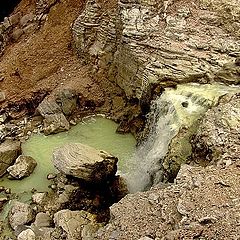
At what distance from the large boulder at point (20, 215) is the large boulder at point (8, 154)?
5.32 feet

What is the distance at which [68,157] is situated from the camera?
10.9 metres

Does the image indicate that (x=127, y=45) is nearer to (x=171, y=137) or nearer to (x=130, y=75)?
(x=130, y=75)

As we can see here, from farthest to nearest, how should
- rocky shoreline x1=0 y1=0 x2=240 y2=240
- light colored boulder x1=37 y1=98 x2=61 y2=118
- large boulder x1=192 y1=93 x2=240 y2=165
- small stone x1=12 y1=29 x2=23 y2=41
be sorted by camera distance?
1. small stone x1=12 y1=29 x2=23 y2=41
2. light colored boulder x1=37 y1=98 x2=61 y2=118
3. large boulder x1=192 y1=93 x2=240 y2=165
4. rocky shoreline x1=0 y1=0 x2=240 y2=240

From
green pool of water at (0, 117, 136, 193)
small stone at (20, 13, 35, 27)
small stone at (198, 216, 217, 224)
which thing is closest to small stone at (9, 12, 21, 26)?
small stone at (20, 13, 35, 27)

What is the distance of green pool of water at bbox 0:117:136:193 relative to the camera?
1192 centimetres

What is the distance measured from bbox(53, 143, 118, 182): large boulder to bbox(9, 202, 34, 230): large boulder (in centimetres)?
118

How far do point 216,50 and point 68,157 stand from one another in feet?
14.5

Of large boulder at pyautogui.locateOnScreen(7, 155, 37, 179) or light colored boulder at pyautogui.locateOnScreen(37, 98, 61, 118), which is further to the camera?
light colored boulder at pyautogui.locateOnScreen(37, 98, 61, 118)

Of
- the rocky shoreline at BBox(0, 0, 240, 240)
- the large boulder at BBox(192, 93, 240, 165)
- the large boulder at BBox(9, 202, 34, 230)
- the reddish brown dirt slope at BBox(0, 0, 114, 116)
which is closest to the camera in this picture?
the rocky shoreline at BBox(0, 0, 240, 240)

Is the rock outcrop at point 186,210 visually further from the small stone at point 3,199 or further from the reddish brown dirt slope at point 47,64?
the reddish brown dirt slope at point 47,64

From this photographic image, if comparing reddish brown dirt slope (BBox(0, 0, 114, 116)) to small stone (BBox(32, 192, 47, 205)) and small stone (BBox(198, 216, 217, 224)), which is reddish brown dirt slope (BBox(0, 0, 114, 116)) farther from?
small stone (BBox(198, 216, 217, 224))

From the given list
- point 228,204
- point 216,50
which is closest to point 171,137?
point 216,50

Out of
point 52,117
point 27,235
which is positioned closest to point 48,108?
point 52,117

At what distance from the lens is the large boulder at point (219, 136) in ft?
28.7
